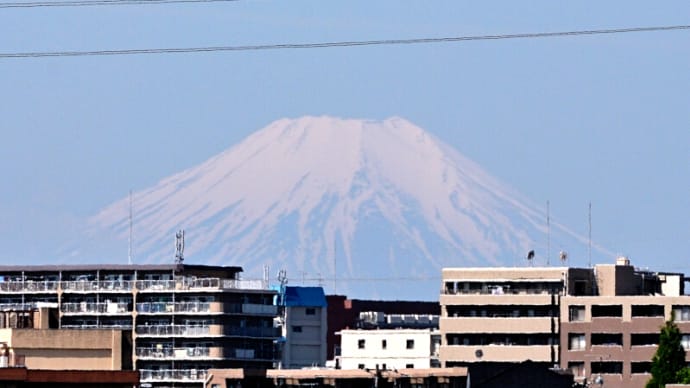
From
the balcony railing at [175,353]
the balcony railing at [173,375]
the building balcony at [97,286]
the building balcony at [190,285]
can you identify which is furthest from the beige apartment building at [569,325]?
the building balcony at [97,286]

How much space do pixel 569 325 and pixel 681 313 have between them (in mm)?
9365

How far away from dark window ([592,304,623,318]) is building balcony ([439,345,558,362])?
4.80 metres

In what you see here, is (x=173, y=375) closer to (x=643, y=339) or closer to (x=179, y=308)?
(x=179, y=308)

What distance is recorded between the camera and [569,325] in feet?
640

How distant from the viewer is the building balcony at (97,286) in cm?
19275

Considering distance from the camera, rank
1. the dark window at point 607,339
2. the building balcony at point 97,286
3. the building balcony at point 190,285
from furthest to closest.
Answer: the building balcony at point 97,286, the dark window at point 607,339, the building balcony at point 190,285

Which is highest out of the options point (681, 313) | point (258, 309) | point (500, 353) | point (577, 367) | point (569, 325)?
point (258, 309)

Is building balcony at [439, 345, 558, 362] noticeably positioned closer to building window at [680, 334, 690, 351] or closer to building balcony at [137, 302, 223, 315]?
building window at [680, 334, 690, 351]

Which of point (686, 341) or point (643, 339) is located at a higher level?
point (643, 339)

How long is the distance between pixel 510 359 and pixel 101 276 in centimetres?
3389

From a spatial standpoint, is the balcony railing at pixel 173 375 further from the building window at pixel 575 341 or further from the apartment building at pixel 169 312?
the building window at pixel 575 341

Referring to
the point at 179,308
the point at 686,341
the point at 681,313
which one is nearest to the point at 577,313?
the point at 681,313

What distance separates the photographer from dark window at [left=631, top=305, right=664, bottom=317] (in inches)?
7564

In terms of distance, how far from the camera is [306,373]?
177 m
